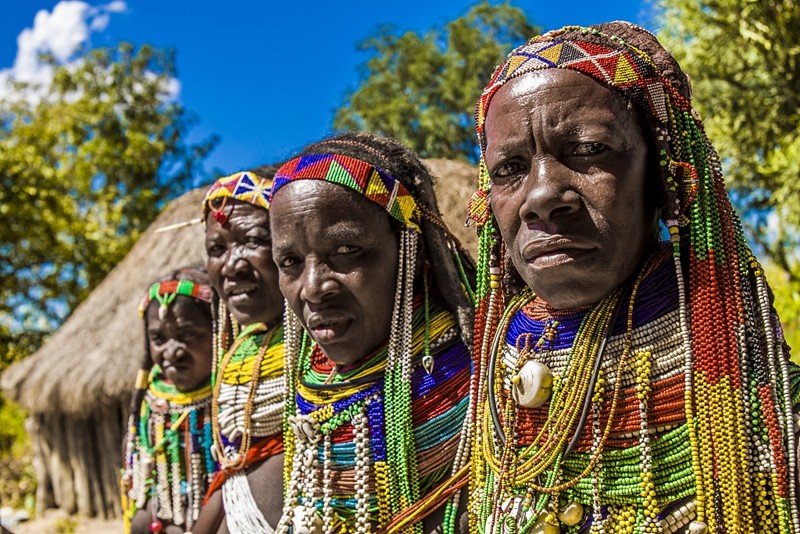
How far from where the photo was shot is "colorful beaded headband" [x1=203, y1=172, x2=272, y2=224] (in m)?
3.13

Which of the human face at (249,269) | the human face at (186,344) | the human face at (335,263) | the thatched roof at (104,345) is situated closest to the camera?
the human face at (335,263)

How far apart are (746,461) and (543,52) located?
3.35 ft

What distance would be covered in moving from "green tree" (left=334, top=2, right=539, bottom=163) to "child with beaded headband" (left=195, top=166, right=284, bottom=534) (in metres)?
16.1

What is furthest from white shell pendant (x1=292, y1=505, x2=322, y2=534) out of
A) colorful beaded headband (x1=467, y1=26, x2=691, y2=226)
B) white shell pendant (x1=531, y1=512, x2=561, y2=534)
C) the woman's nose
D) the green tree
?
the green tree

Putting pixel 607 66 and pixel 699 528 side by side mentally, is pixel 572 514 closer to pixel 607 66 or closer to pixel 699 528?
pixel 699 528

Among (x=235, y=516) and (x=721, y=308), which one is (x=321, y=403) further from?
(x=721, y=308)

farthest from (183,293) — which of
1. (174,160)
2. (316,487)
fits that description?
(174,160)

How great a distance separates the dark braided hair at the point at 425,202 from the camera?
8.52 feet

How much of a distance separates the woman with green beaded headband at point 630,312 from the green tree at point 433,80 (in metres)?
17.3

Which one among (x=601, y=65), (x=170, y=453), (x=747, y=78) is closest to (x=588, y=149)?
(x=601, y=65)

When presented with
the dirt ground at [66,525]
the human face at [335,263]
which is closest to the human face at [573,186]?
the human face at [335,263]

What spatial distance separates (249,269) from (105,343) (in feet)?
19.4

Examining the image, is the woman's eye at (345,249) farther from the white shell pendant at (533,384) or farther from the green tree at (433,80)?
the green tree at (433,80)

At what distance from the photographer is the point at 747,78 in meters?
13.7
